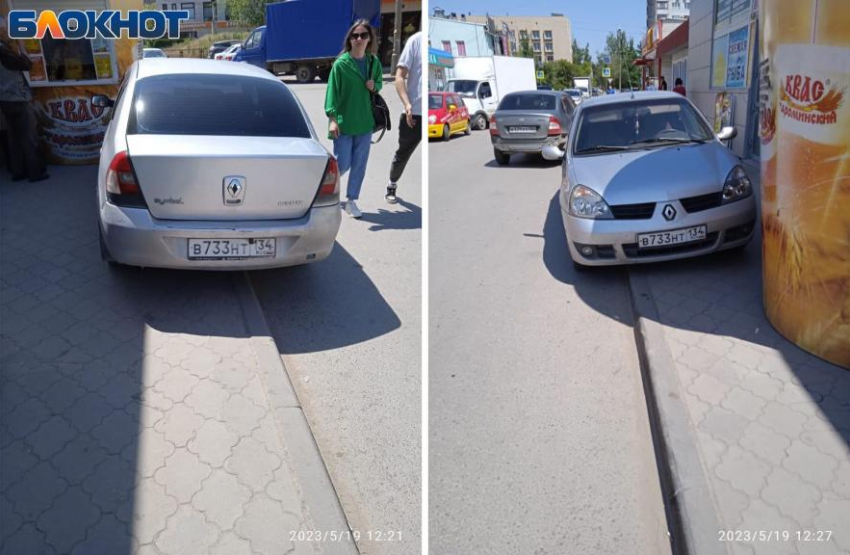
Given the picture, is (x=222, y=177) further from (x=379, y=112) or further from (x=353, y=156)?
(x=379, y=112)

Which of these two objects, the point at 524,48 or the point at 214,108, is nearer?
the point at 214,108

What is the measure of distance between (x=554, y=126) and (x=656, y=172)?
31.0 feet

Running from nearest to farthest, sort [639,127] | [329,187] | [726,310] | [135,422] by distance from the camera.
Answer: [135,422], [726,310], [329,187], [639,127]

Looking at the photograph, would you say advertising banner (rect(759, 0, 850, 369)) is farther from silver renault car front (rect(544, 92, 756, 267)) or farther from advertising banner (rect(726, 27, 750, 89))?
advertising banner (rect(726, 27, 750, 89))

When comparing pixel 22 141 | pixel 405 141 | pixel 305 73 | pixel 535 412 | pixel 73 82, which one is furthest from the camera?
pixel 305 73

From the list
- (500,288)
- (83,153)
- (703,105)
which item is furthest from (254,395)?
(703,105)

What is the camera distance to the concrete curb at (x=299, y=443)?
118 inches

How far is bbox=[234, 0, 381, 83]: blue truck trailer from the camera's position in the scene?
2584 cm

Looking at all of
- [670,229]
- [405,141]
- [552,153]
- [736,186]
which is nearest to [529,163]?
[552,153]

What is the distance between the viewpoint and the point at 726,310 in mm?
4902

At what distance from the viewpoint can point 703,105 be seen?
51.9 feet

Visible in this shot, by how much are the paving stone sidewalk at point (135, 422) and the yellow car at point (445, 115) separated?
16.5m

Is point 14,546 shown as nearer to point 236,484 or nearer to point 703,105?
point 236,484

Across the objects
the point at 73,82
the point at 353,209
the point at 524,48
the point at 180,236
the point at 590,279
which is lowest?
the point at 590,279
